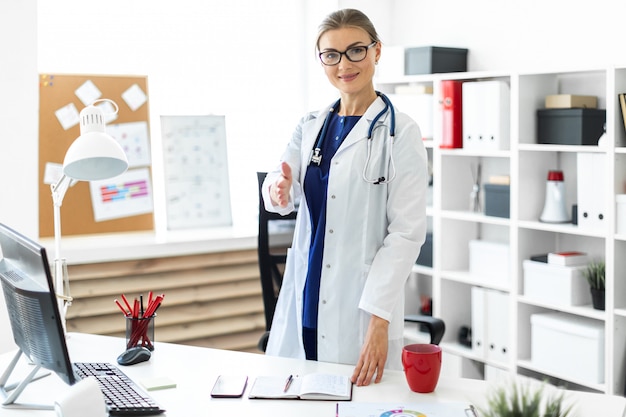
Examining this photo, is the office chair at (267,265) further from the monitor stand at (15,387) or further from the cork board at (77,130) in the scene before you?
the cork board at (77,130)

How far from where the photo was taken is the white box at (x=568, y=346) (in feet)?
10.5

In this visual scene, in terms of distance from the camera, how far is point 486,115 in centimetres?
363

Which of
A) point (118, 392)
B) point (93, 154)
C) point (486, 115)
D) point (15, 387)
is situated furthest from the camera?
point (486, 115)

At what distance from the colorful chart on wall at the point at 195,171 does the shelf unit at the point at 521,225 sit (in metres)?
0.94

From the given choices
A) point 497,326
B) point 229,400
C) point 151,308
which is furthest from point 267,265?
point 497,326

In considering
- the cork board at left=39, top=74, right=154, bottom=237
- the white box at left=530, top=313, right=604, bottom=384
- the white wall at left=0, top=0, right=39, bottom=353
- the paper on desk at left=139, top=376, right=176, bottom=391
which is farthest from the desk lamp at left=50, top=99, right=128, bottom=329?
the white box at left=530, top=313, right=604, bottom=384

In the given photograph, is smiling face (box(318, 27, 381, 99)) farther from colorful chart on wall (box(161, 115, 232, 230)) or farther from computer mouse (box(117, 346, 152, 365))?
colorful chart on wall (box(161, 115, 232, 230))

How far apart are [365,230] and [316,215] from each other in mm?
178

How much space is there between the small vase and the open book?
5.42 ft

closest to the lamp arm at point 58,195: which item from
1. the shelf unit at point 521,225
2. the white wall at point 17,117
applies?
the white wall at point 17,117

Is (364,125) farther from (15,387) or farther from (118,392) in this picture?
(15,387)

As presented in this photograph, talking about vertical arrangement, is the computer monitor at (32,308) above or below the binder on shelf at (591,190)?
below

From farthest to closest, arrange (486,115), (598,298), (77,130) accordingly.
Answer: (77,130), (486,115), (598,298)

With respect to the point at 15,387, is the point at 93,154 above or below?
above
